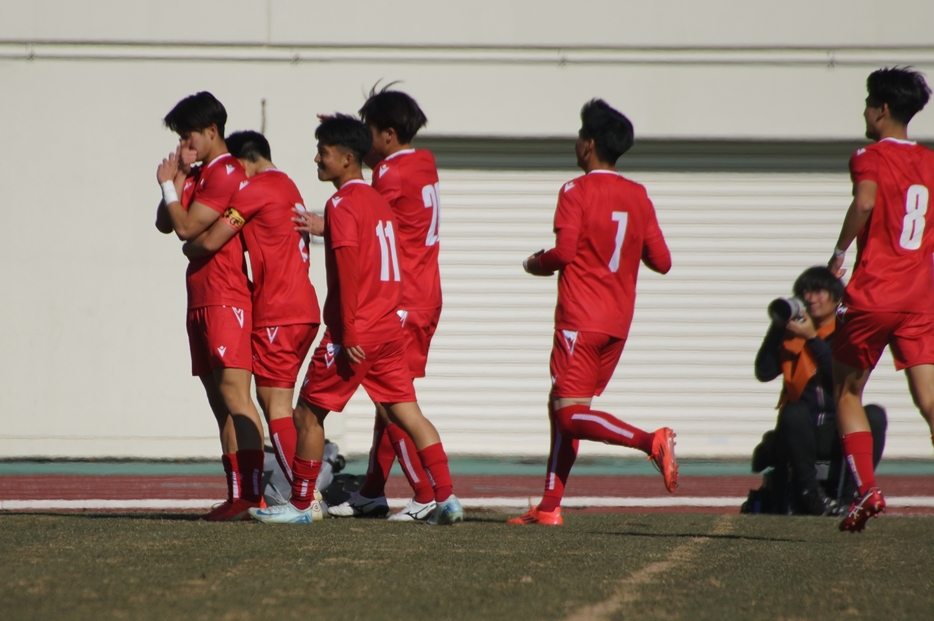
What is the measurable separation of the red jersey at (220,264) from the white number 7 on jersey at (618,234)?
1.83 metres

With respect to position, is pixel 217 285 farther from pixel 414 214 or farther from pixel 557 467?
pixel 557 467

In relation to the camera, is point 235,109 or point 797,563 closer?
point 797,563

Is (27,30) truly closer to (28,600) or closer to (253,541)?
(253,541)

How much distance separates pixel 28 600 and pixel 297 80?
7812 millimetres

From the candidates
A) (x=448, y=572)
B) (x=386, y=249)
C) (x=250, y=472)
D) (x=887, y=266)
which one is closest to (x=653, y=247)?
(x=887, y=266)

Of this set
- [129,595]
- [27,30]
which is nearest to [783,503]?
[129,595]

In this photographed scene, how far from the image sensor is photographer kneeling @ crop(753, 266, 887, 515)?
6.72m

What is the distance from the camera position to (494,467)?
10242 mm

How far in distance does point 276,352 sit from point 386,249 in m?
0.78

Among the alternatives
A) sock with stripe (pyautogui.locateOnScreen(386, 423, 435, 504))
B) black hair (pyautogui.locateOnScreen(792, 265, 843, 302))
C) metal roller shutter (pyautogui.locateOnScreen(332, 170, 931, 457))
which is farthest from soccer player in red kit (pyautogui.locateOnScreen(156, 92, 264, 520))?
metal roller shutter (pyautogui.locateOnScreen(332, 170, 931, 457))

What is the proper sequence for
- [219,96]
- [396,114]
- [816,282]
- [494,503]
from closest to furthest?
[396,114] → [816,282] → [494,503] → [219,96]

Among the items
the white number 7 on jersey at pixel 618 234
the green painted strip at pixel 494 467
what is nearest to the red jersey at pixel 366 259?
the white number 7 on jersey at pixel 618 234

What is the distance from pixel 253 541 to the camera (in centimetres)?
467

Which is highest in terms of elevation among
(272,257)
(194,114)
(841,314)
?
(194,114)
